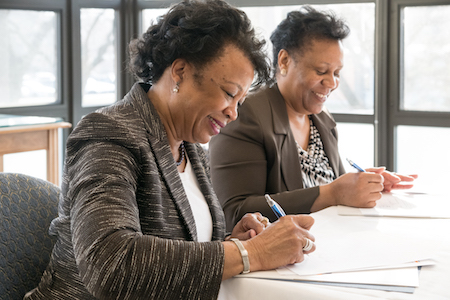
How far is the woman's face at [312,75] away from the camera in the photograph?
7.01 feet

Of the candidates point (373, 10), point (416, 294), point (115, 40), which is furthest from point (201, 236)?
point (115, 40)

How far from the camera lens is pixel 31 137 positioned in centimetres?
298

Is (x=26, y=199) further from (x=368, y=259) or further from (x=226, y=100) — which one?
Result: (x=368, y=259)

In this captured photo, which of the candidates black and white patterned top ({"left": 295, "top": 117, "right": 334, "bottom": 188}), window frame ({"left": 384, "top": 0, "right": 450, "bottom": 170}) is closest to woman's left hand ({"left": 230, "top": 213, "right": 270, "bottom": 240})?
black and white patterned top ({"left": 295, "top": 117, "right": 334, "bottom": 188})

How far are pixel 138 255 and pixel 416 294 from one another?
51 centimetres

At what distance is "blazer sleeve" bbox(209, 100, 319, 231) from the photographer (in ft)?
5.84

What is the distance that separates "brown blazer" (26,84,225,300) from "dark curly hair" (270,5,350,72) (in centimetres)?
97

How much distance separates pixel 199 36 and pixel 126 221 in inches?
20.5

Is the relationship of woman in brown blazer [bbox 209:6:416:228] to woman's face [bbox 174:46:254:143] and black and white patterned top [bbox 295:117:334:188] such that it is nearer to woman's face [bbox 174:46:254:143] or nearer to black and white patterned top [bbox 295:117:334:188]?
black and white patterned top [bbox 295:117:334:188]

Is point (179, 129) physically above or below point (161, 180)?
above

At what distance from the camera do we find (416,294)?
957mm

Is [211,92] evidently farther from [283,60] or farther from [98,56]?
[98,56]

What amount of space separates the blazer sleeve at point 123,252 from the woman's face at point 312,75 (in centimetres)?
121

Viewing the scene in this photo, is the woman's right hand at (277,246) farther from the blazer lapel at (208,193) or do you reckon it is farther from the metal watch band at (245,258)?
the blazer lapel at (208,193)
